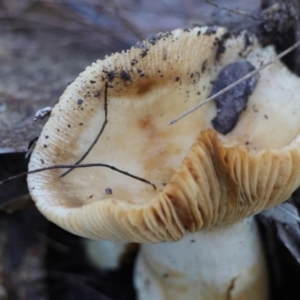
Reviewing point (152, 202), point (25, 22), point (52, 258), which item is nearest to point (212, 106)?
point (152, 202)

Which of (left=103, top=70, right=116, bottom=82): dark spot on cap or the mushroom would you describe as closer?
the mushroom

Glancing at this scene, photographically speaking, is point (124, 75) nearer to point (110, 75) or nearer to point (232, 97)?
point (110, 75)

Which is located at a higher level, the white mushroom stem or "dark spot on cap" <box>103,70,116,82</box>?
"dark spot on cap" <box>103,70,116,82</box>

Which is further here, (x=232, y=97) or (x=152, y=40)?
(x=232, y=97)

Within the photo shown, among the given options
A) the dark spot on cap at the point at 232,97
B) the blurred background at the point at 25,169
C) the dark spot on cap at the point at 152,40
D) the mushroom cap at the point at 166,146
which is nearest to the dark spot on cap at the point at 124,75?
the mushroom cap at the point at 166,146

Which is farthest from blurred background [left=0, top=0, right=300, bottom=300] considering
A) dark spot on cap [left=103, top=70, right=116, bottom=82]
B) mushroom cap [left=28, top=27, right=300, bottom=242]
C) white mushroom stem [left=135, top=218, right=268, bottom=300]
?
dark spot on cap [left=103, top=70, right=116, bottom=82]

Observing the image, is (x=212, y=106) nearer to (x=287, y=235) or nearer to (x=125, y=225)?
(x=287, y=235)

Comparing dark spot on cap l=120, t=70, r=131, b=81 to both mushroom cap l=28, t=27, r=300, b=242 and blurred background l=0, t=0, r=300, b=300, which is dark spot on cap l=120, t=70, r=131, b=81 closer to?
mushroom cap l=28, t=27, r=300, b=242

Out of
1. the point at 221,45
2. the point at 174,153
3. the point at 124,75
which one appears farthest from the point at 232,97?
the point at 124,75
